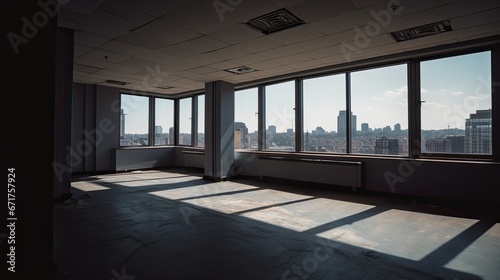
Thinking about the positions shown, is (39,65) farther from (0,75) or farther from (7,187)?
(7,187)

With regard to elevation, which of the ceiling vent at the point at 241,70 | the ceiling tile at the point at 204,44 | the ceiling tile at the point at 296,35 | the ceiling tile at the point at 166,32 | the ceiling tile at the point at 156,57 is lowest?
the ceiling tile at the point at 166,32

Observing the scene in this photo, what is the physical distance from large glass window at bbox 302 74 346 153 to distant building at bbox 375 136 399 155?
0.76 metres

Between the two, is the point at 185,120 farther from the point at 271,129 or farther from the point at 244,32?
the point at 244,32

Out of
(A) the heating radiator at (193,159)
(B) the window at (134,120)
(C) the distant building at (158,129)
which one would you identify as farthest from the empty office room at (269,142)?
(C) the distant building at (158,129)

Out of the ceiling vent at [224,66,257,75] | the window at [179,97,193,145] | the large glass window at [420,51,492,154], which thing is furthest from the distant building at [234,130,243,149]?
the large glass window at [420,51,492,154]

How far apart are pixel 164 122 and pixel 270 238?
342 inches

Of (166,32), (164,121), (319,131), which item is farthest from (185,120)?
(166,32)

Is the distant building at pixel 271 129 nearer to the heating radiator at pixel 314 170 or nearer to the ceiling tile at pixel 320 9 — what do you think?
the heating radiator at pixel 314 170

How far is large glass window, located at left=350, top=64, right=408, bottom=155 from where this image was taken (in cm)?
586

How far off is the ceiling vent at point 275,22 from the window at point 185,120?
269 inches

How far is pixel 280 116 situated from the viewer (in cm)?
790

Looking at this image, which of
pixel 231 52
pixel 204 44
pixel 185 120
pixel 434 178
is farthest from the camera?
pixel 185 120

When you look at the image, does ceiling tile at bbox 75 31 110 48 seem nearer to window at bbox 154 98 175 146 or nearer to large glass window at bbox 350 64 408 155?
large glass window at bbox 350 64 408 155

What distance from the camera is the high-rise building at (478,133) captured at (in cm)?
493
